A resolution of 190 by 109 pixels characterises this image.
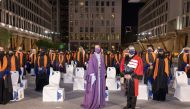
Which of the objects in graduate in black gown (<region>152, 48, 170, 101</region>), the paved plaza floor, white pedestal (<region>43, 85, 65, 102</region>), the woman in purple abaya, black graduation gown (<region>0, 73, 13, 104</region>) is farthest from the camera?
graduate in black gown (<region>152, 48, 170, 101</region>)

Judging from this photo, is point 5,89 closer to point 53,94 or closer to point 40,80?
point 53,94

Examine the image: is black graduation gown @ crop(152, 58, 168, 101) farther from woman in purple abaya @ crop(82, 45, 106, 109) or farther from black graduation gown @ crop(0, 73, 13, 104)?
black graduation gown @ crop(0, 73, 13, 104)

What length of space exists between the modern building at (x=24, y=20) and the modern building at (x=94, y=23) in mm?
18389

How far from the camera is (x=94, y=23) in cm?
12069

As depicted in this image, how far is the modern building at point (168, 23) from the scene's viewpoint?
6025 cm

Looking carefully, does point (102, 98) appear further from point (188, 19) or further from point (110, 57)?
point (188, 19)

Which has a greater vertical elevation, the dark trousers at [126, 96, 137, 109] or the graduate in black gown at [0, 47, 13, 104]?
the graduate in black gown at [0, 47, 13, 104]

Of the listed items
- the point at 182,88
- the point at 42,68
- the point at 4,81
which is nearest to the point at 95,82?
the point at 4,81

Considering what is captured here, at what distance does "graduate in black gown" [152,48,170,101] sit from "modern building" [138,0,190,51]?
30927mm

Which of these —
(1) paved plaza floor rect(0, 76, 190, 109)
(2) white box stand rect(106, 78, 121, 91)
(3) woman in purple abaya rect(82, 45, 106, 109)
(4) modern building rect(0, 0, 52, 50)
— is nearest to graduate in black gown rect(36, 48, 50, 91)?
(1) paved plaza floor rect(0, 76, 190, 109)

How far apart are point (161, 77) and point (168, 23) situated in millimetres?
Answer: 62706

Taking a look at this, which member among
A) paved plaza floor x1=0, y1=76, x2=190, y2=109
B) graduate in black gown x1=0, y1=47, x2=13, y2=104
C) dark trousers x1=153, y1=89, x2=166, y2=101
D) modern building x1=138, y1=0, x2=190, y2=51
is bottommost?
paved plaza floor x1=0, y1=76, x2=190, y2=109

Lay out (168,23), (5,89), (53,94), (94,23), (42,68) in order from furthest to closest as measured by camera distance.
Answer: (94,23)
(168,23)
(42,68)
(53,94)
(5,89)

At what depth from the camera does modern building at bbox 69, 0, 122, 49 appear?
11931 centimetres
